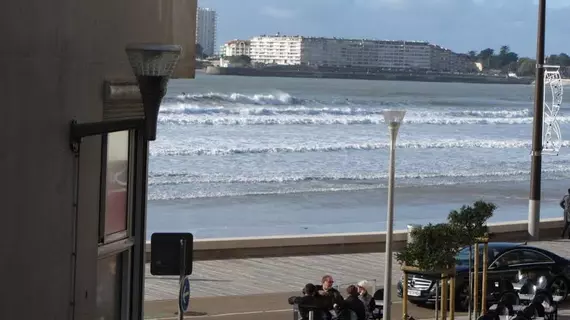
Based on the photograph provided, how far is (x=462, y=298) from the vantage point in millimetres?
18625

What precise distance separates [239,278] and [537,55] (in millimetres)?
9944

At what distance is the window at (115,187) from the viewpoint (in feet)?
26.8

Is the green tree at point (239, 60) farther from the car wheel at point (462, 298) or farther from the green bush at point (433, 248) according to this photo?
the green bush at point (433, 248)

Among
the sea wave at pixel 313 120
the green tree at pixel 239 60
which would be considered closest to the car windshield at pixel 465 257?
the sea wave at pixel 313 120

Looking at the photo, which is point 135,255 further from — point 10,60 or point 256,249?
point 256,249

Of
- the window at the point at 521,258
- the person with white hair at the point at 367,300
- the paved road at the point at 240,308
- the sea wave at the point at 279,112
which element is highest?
the sea wave at the point at 279,112

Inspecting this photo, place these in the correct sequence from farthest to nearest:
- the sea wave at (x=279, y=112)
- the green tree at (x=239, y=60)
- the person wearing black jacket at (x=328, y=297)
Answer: the green tree at (x=239, y=60), the sea wave at (x=279, y=112), the person wearing black jacket at (x=328, y=297)

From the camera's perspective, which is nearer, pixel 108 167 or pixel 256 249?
pixel 108 167

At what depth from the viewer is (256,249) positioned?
72.9 feet

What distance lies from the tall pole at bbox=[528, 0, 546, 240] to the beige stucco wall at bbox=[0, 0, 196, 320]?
18.3 meters

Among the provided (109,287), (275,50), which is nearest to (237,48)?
(275,50)

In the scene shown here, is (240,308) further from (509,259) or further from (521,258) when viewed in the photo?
(521,258)

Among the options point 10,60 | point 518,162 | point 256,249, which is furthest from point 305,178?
point 10,60

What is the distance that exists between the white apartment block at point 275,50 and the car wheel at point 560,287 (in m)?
164
